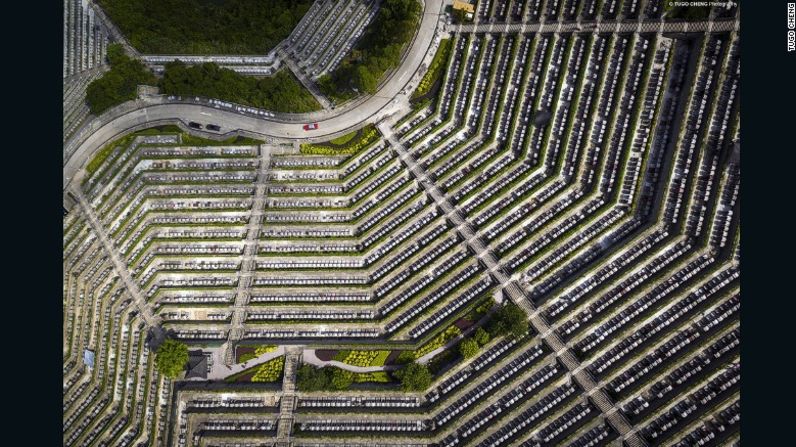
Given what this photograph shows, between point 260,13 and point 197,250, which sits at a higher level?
point 260,13

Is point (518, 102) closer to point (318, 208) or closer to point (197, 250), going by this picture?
Result: point (318, 208)

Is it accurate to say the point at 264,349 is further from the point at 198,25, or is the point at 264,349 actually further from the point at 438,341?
the point at 198,25

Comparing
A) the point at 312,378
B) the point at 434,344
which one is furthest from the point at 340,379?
the point at 434,344

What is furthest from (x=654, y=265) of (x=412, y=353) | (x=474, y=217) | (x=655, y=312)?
(x=412, y=353)

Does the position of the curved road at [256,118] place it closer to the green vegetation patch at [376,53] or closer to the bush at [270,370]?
the green vegetation patch at [376,53]

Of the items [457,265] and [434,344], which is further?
[457,265]

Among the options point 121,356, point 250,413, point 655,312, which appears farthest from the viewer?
point 121,356

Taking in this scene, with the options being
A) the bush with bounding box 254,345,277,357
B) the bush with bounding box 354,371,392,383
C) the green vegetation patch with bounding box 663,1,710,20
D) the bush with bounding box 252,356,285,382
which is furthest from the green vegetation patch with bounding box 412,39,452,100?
the bush with bounding box 252,356,285,382

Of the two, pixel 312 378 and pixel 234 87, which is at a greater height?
pixel 234 87
